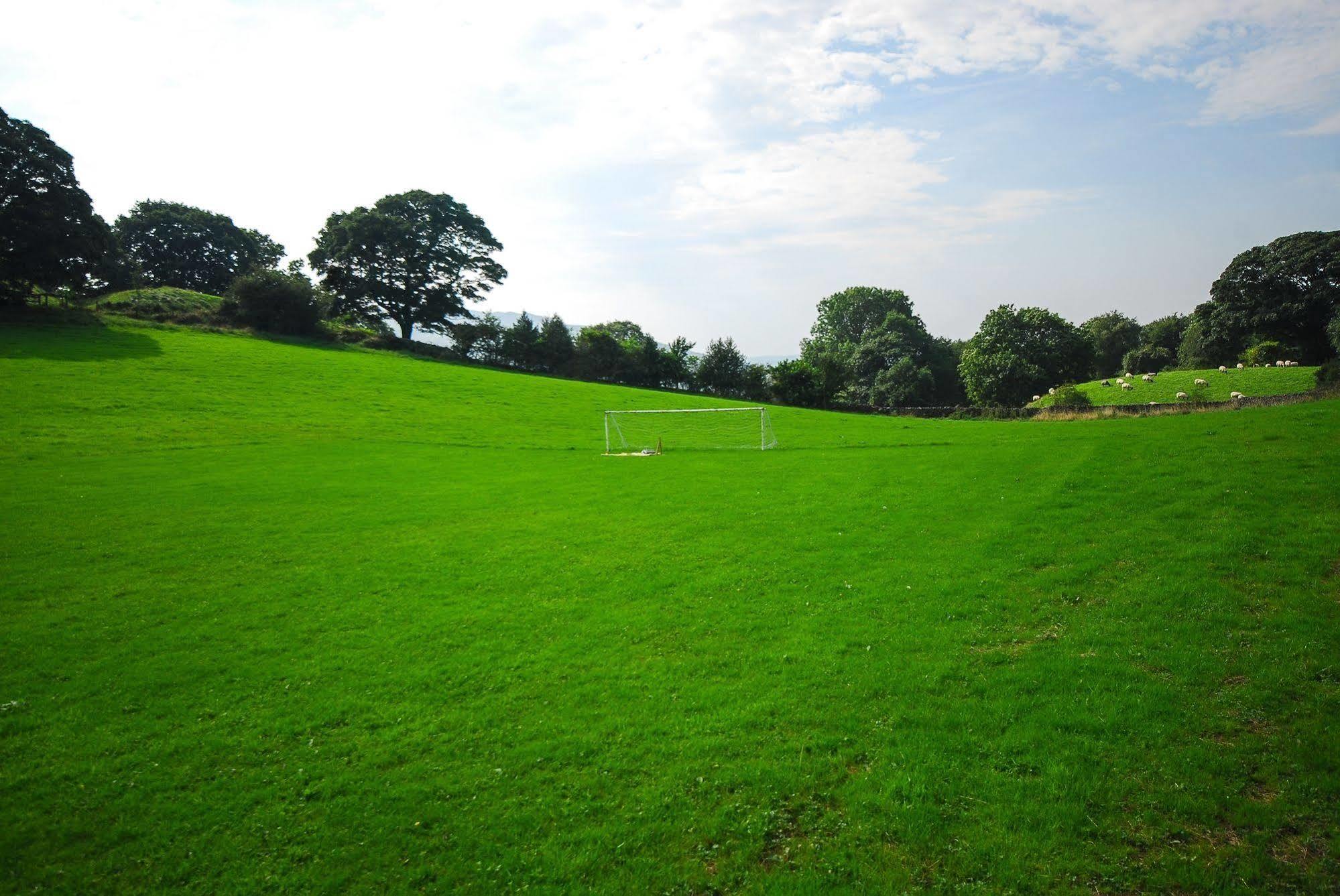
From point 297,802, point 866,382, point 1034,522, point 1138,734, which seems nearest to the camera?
point 297,802

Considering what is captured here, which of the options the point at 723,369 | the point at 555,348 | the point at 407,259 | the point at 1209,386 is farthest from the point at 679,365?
the point at 1209,386

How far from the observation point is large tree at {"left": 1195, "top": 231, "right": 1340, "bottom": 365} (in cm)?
5422

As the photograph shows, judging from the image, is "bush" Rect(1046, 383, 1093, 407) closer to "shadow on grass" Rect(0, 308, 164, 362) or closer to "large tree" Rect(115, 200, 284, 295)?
"shadow on grass" Rect(0, 308, 164, 362)

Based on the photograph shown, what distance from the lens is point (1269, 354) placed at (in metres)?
56.4

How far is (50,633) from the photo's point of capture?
32.6ft

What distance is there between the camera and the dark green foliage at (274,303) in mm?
60938

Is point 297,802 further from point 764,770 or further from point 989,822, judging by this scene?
point 989,822

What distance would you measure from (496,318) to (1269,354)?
7750 cm

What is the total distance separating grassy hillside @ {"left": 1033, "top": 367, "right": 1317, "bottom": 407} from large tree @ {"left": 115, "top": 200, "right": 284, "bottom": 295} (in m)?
96.1

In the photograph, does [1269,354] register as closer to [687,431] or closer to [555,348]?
[687,431]

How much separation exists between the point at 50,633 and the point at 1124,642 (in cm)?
1646

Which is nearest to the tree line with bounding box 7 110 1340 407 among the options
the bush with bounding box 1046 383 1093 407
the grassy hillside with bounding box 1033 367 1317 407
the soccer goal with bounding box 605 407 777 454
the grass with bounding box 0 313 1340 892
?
the grassy hillside with bounding box 1033 367 1317 407

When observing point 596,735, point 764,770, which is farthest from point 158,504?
point 764,770

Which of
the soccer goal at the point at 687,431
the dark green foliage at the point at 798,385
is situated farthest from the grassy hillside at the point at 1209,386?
the soccer goal at the point at 687,431
